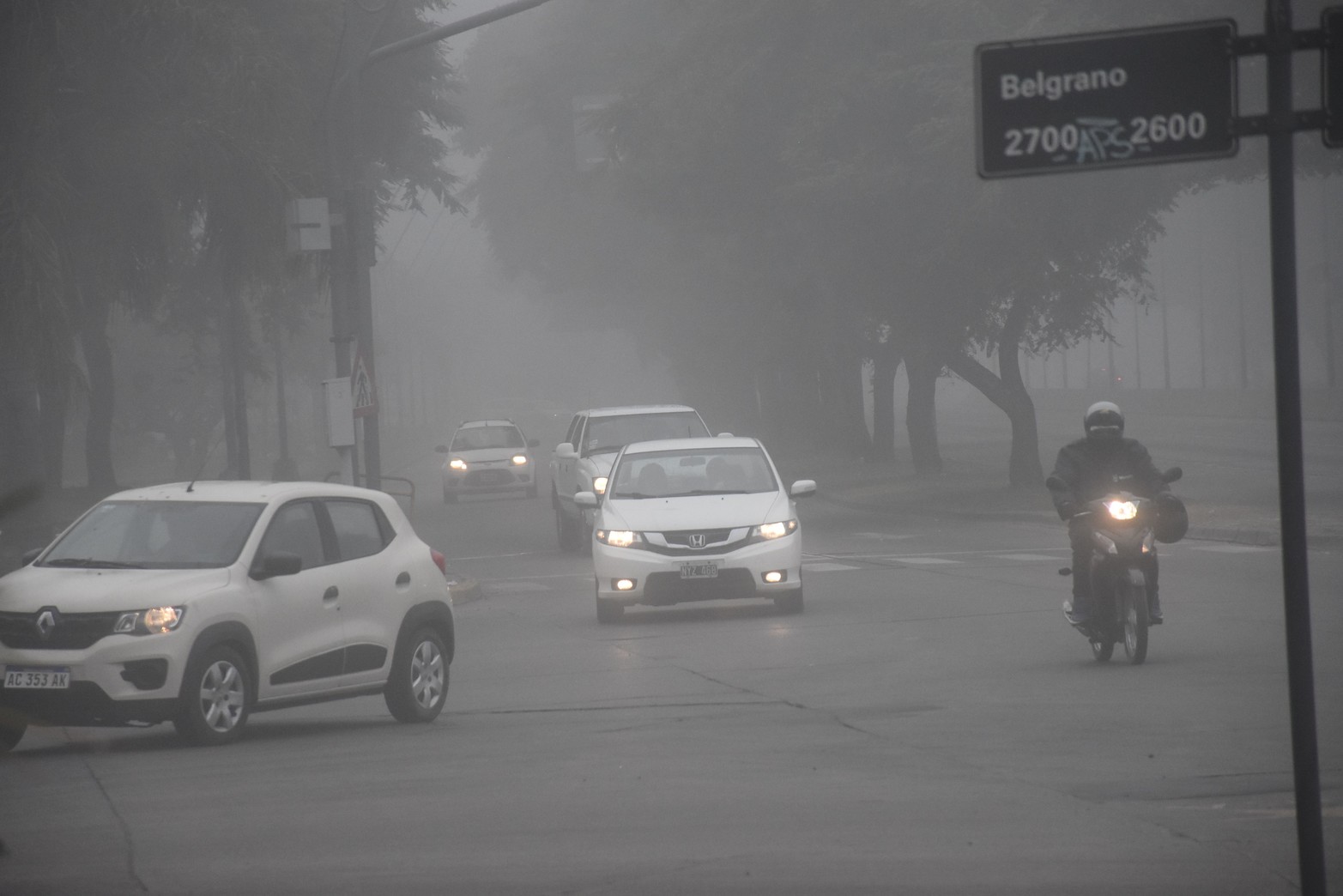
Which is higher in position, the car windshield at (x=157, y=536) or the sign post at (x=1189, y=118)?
the sign post at (x=1189, y=118)

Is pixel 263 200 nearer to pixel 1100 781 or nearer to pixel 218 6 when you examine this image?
pixel 218 6

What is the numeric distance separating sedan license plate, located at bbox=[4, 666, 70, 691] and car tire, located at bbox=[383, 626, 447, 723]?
2239mm

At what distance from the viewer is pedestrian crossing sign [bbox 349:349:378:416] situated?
21.9m

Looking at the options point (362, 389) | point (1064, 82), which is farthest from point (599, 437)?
point (1064, 82)

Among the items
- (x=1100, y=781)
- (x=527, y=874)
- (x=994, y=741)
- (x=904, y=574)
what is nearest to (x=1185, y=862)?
(x=1100, y=781)

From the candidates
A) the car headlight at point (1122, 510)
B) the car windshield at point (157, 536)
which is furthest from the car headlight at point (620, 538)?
the car windshield at point (157, 536)

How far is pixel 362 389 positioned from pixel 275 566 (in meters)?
10.8

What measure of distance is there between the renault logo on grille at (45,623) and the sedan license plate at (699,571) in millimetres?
8047

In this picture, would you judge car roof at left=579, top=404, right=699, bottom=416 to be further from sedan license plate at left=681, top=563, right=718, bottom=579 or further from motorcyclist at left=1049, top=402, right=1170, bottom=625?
motorcyclist at left=1049, top=402, right=1170, bottom=625

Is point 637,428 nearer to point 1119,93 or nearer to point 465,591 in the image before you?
point 465,591

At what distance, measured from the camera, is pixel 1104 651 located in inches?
547

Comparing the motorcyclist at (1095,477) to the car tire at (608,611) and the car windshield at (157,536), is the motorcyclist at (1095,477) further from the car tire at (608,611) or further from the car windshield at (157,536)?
the car tire at (608,611)

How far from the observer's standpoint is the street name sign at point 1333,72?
5352 millimetres

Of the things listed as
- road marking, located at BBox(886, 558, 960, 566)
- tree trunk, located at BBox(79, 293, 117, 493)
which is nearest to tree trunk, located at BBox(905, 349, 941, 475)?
tree trunk, located at BBox(79, 293, 117, 493)
